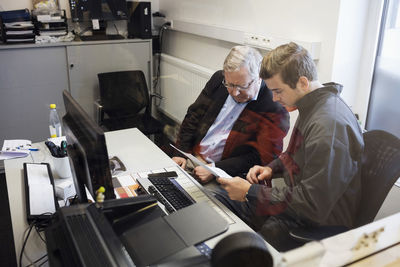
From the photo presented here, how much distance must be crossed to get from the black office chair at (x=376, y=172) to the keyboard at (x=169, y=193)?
419mm

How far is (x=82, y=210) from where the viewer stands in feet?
3.75

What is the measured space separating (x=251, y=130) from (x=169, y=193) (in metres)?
0.73

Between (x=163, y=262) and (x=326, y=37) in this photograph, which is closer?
(x=163, y=262)

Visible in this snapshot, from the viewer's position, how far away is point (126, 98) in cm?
356

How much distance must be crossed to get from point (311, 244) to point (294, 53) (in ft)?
3.72

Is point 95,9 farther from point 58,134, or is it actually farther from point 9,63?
point 58,134

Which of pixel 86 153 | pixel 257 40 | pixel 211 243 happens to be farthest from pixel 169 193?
pixel 257 40

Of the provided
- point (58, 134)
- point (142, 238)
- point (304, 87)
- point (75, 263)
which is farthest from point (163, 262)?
point (58, 134)

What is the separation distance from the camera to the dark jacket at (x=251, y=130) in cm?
199

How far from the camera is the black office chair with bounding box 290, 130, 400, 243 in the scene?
1324 millimetres

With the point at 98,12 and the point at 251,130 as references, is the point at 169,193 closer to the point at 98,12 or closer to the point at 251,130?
the point at 251,130

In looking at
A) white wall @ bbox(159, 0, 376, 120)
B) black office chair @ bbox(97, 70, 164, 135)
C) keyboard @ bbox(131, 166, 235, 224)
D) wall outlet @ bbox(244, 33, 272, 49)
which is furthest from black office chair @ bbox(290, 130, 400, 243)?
black office chair @ bbox(97, 70, 164, 135)

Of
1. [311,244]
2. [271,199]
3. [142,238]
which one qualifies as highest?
[311,244]

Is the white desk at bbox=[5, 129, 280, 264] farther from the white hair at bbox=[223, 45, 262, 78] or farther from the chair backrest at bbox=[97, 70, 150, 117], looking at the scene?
the chair backrest at bbox=[97, 70, 150, 117]
